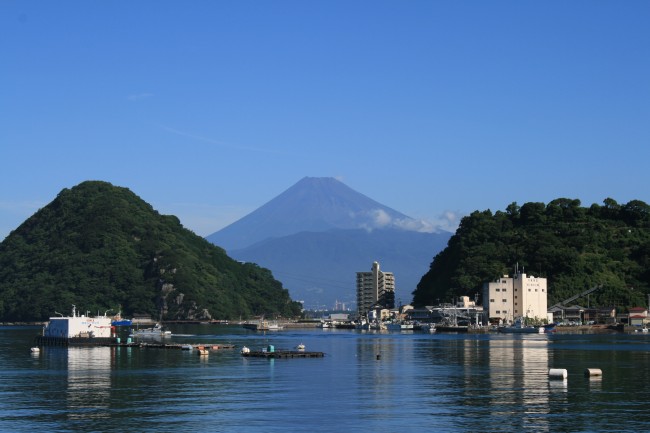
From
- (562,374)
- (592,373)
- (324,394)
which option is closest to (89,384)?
(324,394)

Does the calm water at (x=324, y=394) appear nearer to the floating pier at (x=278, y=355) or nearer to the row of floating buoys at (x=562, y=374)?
the row of floating buoys at (x=562, y=374)

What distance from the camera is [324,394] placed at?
7219 centimetres

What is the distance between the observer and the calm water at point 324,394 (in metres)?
57.5

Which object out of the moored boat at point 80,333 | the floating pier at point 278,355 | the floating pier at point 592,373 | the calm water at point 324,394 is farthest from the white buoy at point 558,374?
the moored boat at point 80,333

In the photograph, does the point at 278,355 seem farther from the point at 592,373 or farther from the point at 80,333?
the point at 592,373

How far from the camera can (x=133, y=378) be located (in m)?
85.8

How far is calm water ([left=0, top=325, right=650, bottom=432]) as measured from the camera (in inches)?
2264

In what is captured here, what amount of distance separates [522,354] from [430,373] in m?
33.0

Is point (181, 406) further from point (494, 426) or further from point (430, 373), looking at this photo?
point (430, 373)

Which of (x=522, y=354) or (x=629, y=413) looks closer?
(x=629, y=413)

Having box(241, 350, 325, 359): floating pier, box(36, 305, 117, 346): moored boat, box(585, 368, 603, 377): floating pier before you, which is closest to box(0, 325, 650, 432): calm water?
box(585, 368, 603, 377): floating pier

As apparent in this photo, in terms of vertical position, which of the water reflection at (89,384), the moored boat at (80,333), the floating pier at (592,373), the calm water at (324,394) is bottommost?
the calm water at (324,394)

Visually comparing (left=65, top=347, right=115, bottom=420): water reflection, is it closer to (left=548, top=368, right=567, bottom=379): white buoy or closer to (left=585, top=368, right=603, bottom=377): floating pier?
(left=548, top=368, right=567, bottom=379): white buoy

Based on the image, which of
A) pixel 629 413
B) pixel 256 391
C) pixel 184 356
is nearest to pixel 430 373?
pixel 256 391
